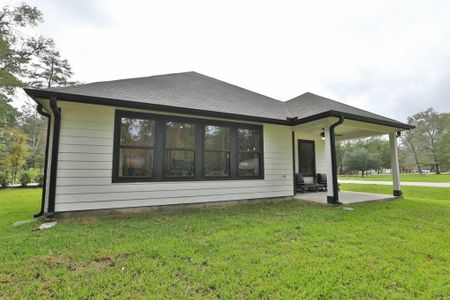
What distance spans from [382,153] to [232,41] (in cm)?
3930

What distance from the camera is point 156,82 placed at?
6.68 metres

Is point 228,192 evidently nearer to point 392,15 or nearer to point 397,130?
point 397,130

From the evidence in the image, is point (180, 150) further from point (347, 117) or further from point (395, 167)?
point (395, 167)

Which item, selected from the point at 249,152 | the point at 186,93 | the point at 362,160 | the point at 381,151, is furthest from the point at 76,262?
the point at 381,151

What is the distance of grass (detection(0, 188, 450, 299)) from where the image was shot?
1872 millimetres

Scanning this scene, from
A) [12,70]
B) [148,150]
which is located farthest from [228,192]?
[12,70]

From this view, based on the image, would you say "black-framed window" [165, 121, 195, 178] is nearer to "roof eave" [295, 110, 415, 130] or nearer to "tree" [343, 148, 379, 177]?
"roof eave" [295, 110, 415, 130]

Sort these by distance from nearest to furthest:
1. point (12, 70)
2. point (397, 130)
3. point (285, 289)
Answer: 1. point (285, 289)
2. point (397, 130)
3. point (12, 70)

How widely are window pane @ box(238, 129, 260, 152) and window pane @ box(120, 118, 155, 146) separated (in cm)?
258

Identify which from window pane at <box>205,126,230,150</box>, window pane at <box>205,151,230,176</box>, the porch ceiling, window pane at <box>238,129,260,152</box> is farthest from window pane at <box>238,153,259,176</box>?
the porch ceiling

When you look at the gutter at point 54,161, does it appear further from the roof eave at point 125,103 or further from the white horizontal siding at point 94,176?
the roof eave at point 125,103

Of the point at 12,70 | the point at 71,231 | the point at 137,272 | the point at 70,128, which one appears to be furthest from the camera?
the point at 12,70

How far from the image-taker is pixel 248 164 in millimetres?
6332

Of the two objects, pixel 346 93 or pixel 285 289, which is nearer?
pixel 285 289
